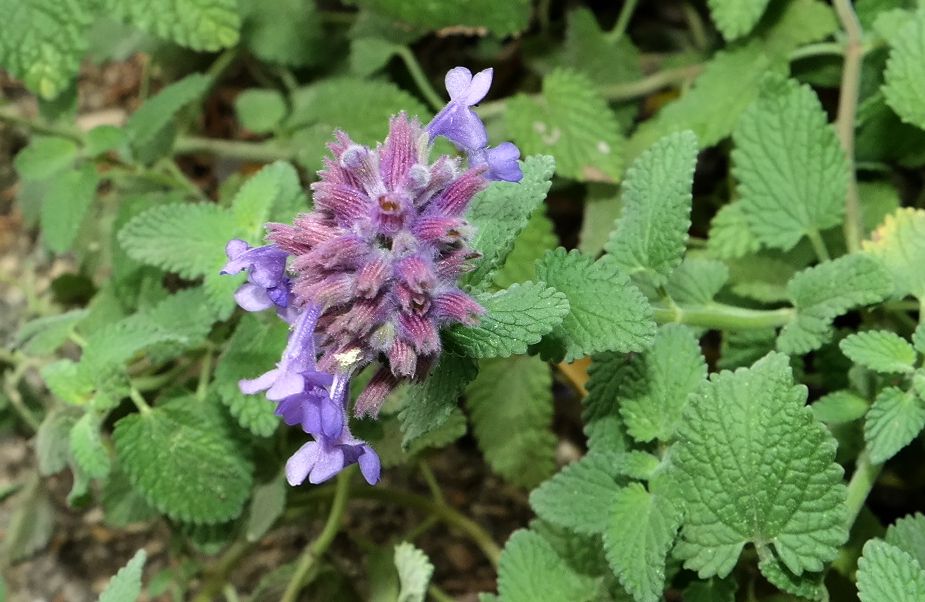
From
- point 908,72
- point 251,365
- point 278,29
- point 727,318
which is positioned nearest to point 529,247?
point 727,318

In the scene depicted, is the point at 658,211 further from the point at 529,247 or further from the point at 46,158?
the point at 46,158

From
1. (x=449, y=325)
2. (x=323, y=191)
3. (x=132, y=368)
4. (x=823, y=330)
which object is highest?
(x=323, y=191)

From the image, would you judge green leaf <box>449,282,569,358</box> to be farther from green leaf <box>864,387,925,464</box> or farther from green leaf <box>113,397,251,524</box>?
green leaf <box>113,397,251,524</box>

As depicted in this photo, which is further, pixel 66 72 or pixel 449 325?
pixel 66 72

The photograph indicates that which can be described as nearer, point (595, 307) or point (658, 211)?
point (595, 307)

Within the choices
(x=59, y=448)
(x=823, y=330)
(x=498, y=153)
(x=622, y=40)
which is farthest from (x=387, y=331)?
(x=622, y=40)

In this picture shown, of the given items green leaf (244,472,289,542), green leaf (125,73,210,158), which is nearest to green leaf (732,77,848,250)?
green leaf (244,472,289,542)

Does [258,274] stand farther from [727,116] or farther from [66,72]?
[727,116]
